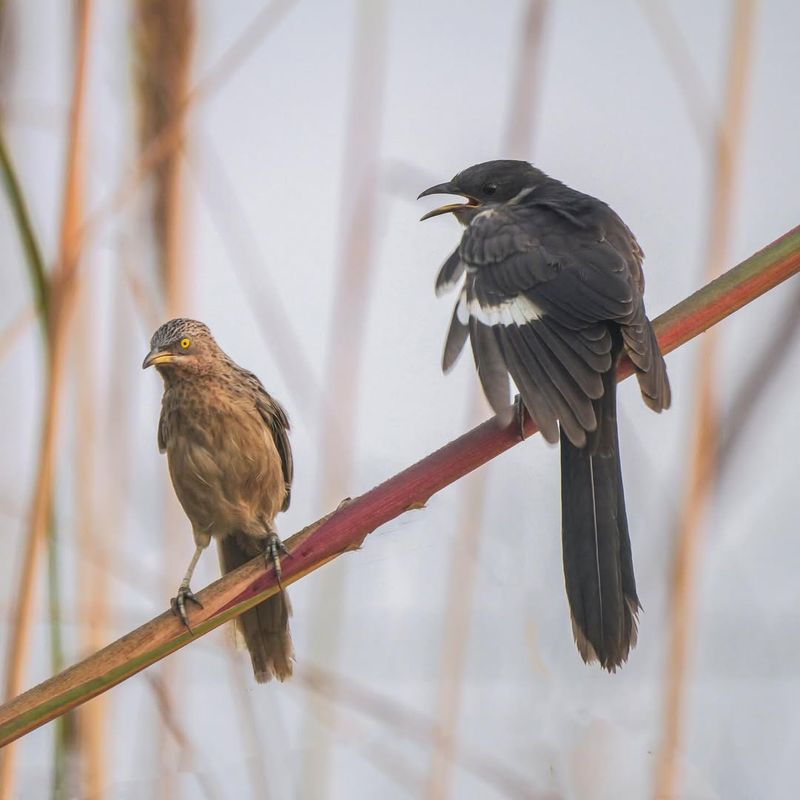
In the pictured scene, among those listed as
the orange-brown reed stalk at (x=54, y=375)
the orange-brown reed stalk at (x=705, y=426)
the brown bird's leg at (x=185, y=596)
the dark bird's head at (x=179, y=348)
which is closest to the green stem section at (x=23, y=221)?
the orange-brown reed stalk at (x=54, y=375)

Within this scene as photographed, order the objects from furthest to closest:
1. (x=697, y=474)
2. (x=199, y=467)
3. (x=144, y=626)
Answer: (x=199, y=467) < (x=697, y=474) < (x=144, y=626)

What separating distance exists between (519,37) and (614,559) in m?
1.29

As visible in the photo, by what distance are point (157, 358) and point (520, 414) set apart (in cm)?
111

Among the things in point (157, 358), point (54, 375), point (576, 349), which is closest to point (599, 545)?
point (576, 349)

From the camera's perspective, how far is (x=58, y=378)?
2.20m

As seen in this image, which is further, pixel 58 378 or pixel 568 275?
pixel 568 275

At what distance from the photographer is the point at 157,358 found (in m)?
2.86

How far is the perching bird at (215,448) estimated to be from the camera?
284 cm

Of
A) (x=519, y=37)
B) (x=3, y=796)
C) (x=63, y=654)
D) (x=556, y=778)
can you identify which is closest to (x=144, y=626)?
(x=63, y=654)

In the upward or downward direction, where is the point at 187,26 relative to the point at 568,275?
upward

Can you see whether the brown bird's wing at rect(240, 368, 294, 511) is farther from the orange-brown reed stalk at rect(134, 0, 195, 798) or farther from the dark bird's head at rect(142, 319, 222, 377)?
the orange-brown reed stalk at rect(134, 0, 195, 798)

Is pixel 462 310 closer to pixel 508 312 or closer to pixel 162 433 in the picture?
pixel 508 312

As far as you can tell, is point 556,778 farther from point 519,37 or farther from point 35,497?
point 519,37

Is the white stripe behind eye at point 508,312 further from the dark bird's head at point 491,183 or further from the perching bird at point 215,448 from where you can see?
the perching bird at point 215,448
